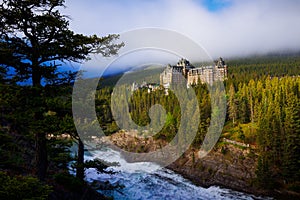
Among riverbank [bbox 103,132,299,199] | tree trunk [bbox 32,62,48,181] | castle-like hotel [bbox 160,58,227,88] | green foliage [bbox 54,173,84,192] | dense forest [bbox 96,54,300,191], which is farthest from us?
castle-like hotel [bbox 160,58,227,88]

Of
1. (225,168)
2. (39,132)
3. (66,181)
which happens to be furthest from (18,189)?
(225,168)

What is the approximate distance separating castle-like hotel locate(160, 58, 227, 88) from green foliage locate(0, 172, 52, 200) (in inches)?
3216

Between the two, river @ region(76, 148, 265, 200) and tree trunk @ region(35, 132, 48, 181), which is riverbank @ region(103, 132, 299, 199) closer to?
river @ region(76, 148, 265, 200)

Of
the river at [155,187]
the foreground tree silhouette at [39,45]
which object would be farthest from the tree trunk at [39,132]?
the river at [155,187]

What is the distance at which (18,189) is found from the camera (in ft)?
23.0

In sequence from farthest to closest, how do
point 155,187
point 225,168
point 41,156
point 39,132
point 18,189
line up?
1. point 225,168
2. point 155,187
3. point 41,156
4. point 39,132
5. point 18,189

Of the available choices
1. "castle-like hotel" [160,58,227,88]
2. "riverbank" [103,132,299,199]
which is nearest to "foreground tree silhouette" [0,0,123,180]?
"riverbank" [103,132,299,199]

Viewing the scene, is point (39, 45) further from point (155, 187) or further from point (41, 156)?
point (155, 187)

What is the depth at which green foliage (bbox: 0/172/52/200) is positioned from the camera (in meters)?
6.90

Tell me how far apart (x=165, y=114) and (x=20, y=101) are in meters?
52.3

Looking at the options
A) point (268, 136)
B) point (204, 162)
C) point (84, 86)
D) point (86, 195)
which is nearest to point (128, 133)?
point (204, 162)

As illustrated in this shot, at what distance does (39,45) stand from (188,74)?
306ft

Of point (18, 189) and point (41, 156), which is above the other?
point (18, 189)

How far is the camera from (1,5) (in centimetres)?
1004
